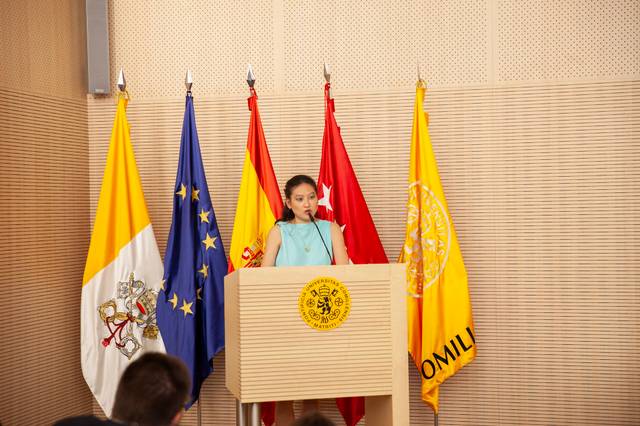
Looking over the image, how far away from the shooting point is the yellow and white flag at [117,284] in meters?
4.46

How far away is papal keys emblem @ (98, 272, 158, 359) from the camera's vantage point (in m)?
4.46

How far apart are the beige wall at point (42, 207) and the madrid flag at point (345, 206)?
165 centimetres

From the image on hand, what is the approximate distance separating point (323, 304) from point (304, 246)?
0.81 metres

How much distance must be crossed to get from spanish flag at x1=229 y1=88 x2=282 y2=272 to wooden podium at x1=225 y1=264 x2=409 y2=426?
1.25 m

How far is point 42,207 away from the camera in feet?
14.6

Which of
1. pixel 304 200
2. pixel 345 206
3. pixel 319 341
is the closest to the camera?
pixel 319 341

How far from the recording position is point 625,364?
447cm

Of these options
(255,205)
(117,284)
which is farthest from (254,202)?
(117,284)

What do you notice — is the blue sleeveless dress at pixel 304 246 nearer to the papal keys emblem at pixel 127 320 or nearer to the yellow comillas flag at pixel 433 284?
the yellow comillas flag at pixel 433 284

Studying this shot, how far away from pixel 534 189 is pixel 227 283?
212 centimetres

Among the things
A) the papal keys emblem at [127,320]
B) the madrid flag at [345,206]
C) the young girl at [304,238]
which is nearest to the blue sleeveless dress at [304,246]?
the young girl at [304,238]

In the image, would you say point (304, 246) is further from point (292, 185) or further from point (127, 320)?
point (127, 320)

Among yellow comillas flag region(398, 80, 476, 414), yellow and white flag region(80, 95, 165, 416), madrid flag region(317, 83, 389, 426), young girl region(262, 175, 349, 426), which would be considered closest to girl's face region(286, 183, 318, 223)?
young girl region(262, 175, 349, 426)

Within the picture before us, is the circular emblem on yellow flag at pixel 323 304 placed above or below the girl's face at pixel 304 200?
below
